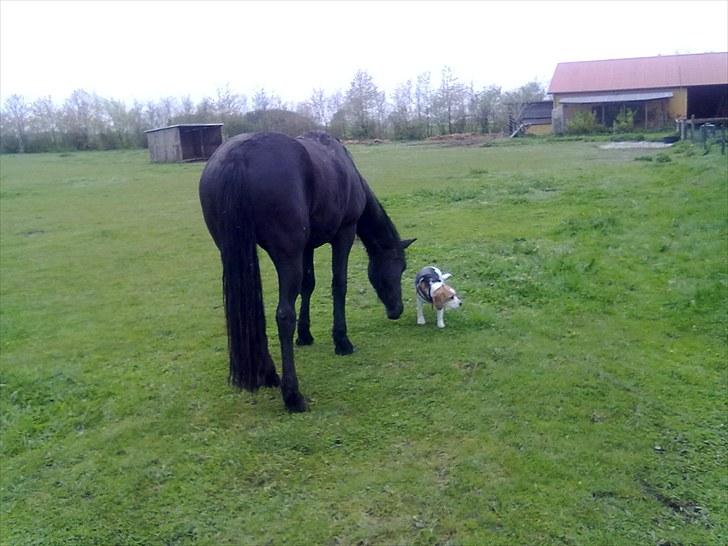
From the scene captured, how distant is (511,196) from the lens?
14.1 meters

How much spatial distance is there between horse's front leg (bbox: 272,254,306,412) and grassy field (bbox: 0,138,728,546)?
15cm

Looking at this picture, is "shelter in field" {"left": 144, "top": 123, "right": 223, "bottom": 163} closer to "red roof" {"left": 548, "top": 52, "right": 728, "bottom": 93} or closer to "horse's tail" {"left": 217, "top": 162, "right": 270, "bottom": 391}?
"red roof" {"left": 548, "top": 52, "right": 728, "bottom": 93}

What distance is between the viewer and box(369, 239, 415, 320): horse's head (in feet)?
20.3

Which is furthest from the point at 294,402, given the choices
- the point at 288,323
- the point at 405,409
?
the point at 405,409

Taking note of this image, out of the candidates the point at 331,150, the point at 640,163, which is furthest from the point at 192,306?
the point at 640,163

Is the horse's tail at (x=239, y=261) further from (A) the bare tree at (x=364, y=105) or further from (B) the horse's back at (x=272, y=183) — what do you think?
(A) the bare tree at (x=364, y=105)

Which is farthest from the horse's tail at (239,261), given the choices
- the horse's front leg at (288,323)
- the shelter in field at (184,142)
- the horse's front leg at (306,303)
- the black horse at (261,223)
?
the shelter in field at (184,142)

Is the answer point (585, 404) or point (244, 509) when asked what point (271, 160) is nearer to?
point (244, 509)

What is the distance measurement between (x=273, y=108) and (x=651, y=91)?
25528 mm

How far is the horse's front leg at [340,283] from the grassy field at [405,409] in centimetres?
16

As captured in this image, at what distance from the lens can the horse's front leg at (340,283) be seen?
18.1 ft

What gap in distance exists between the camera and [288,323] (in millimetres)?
4488

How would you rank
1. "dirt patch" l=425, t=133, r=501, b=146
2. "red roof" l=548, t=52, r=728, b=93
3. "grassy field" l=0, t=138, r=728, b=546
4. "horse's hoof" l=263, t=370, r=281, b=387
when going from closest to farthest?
"grassy field" l=0, t=138, r=728, b=546
"horse's hoof" l=263, t=370, r=281, b=387
"dirt patch" l=425, t=133, r=501, b=146
"red roof" l=548, t=52, r=728, b=93

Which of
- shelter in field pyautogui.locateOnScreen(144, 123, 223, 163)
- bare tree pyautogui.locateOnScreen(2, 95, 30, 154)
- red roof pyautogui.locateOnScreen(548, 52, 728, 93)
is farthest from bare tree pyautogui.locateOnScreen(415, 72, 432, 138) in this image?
bare tree pyautogui.locateOnScreen(2, 95, 30, 154)
